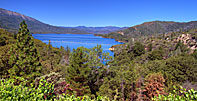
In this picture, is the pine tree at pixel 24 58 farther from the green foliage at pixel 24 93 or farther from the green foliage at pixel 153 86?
the green foliage at pixel 153 86

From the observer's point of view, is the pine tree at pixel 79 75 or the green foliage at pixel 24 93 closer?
the green foliage at pixel 24 93

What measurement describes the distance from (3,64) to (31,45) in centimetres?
397

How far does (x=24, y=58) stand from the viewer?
606 inches

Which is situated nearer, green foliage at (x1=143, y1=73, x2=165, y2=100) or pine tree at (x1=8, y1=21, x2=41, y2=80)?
pine tree at (x1=8, y1=21, x2=41, y2=80)

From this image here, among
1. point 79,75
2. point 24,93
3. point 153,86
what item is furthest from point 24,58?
point 153,86

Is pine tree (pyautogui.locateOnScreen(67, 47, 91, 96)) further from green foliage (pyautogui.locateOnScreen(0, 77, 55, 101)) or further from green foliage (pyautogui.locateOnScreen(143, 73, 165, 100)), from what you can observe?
green foliage (pyautogui.locateOnScreen(0, 77, 55, 101))

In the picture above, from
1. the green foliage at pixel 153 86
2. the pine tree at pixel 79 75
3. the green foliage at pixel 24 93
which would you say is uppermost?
the green foliage at pixel 24 93

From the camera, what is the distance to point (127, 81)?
16531mm

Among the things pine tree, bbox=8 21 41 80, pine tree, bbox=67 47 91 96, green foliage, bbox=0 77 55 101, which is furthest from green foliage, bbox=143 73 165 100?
green foliage, bbox=0 77 55 101

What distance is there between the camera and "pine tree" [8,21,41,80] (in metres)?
15.0

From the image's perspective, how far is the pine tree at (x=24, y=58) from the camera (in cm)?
1498

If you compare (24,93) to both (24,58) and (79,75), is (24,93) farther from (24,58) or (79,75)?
(24,58)

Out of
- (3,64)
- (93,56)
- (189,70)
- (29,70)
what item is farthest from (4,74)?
(189,70)

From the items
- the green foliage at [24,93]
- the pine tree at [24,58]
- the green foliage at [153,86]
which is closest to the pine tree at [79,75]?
the pine tree at [24,58]
